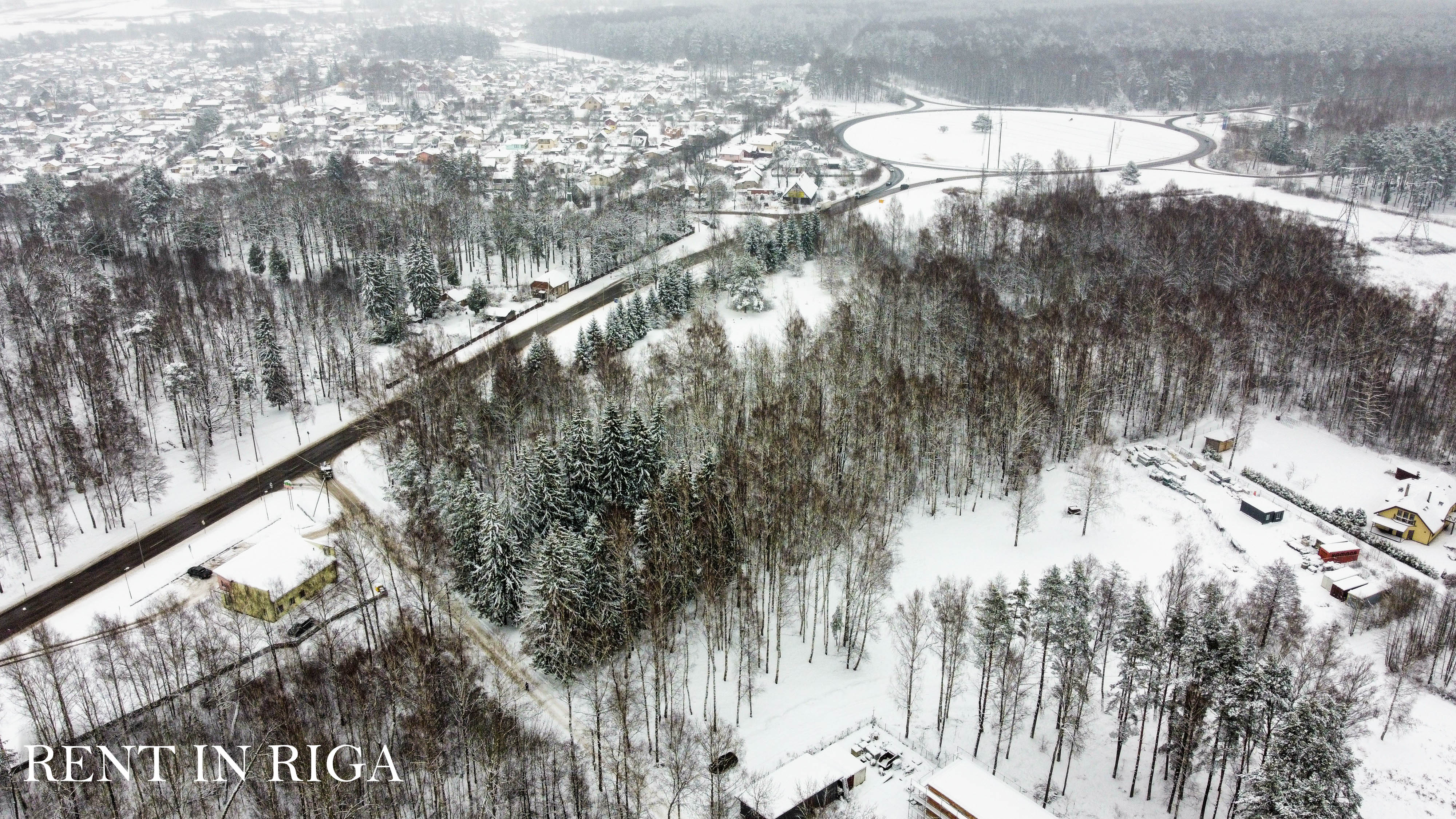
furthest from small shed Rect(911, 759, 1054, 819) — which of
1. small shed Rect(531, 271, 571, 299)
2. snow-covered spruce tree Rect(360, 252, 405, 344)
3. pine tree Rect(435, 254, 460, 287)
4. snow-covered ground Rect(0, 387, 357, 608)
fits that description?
pine tree Rect(435, 254, 460, 287)

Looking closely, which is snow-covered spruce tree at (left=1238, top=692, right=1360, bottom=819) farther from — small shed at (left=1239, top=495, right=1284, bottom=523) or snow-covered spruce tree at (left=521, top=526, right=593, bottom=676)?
small shed at (left=1239, top=495, right=1284, bottom=523)

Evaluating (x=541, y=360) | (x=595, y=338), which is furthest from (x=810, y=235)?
(x=541, y=360)

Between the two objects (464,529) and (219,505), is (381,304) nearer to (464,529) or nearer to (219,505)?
(219,505)

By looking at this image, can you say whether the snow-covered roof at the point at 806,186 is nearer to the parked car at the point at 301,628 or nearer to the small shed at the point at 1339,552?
the small shed at the point at 1339,552

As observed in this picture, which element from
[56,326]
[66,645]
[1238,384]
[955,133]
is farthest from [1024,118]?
[66,645]

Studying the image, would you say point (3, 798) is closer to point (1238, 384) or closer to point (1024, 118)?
point (1238, 384)

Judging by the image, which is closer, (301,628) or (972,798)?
(972,798)

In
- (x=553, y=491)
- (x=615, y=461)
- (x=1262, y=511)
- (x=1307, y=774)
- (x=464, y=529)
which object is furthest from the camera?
(x=1262, y=511)
